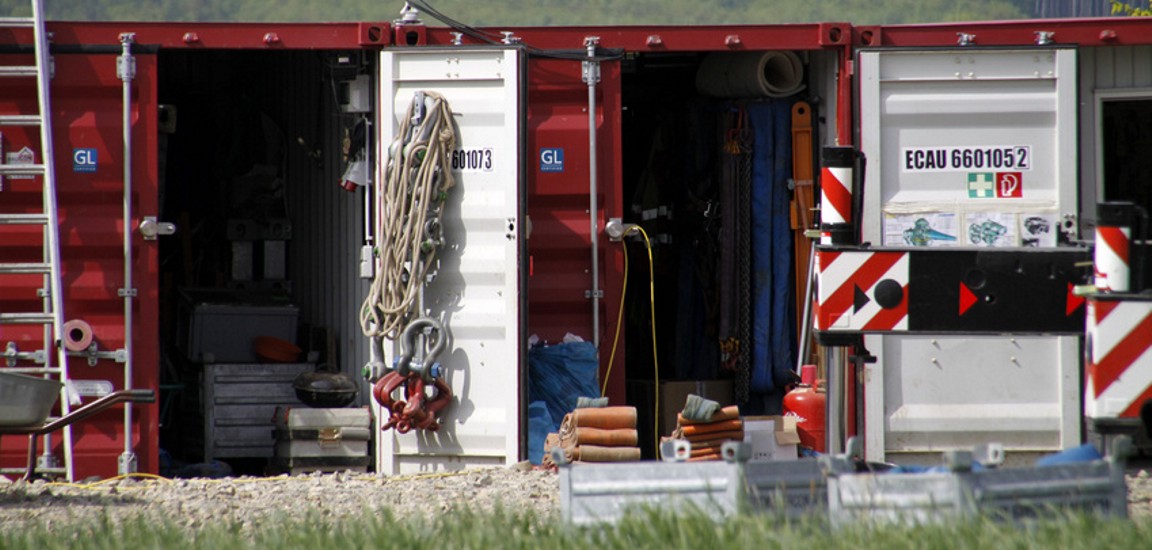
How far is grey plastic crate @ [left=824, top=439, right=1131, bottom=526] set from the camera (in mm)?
5289

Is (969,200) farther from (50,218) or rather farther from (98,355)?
(50,218)

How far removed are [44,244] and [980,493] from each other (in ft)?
20.1

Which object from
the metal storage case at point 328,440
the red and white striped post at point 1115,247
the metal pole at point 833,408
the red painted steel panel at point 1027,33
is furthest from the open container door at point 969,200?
the red and white striped post at point 1115,247

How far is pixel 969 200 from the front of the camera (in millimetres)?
9672

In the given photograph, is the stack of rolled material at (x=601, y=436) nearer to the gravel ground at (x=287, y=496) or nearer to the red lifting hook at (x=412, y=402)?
the gravel ground at (x=287, y=496)

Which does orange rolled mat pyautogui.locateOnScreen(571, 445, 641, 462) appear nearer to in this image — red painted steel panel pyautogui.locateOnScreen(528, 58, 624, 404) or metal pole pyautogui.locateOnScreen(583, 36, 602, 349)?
metal pole pyautogui.locateOnScreen(583, 36, 602, 349)

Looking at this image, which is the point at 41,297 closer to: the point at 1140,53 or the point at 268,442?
the point at 268,442

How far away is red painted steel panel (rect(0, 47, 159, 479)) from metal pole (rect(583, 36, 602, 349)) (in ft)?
8.36

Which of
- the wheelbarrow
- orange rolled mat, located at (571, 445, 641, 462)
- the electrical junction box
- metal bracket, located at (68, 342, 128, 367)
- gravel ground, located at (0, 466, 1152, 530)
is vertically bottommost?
gravel ground, located at (0, 466, 1152, 530)

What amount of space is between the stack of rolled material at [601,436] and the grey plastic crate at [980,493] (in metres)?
3.74

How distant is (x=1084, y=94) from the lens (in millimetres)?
10266

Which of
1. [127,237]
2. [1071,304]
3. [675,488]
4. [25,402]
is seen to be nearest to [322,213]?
[127,237]

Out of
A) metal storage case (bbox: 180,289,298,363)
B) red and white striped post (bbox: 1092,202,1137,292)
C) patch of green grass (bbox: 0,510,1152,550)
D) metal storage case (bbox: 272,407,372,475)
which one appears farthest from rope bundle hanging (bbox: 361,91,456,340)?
red and white striped post (bbox: 1092,202,1137,292)

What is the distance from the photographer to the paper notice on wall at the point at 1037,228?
9.62m
